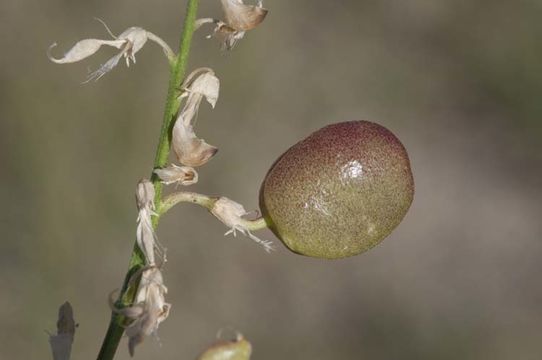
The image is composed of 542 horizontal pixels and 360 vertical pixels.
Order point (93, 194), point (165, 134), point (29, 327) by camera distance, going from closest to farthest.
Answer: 1. point (165, 134)
2. point (29, 327)
3. point (93, 194)

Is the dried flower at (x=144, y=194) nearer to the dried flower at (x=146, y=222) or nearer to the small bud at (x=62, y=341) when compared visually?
the dried flower at (x=146, y=222)

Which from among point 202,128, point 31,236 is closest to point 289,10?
point 202,128

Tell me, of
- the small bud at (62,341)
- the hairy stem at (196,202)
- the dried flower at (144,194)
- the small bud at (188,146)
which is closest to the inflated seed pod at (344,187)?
the hairy stem at (196,202)

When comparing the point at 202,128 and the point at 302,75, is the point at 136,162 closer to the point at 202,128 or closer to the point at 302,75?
the point at 202,128

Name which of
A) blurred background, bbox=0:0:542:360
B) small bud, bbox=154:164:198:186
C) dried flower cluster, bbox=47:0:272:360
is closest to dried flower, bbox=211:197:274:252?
dried flower cluster, bbox=47:0:272:360

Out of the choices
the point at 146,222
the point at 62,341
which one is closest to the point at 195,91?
the point at 146,222

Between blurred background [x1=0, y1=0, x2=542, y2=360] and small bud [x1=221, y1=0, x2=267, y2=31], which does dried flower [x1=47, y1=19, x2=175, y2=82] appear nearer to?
small bud [x1=221, y1=0, x2=267, y2=31]
